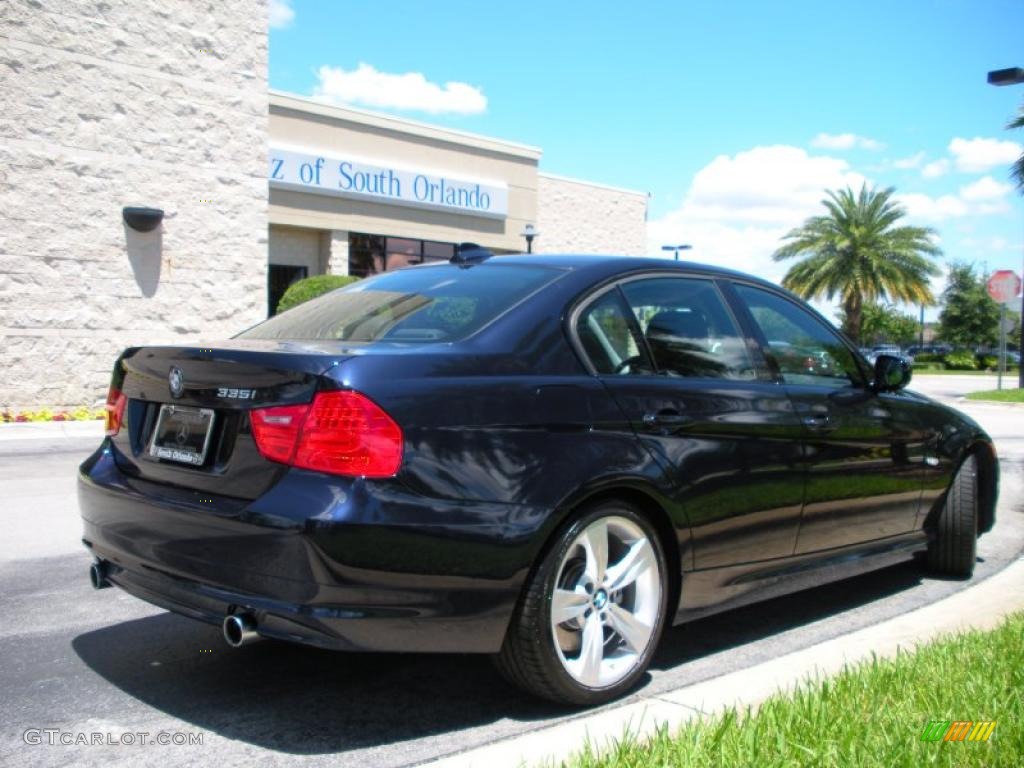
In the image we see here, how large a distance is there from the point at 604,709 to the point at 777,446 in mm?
1369

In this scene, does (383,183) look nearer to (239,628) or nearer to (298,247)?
(298,247)

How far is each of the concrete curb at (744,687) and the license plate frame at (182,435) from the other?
1.25 m

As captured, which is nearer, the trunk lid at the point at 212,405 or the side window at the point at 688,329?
the trunk lid at the point at 212,405

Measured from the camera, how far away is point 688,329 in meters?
4.34

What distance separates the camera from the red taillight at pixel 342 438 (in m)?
3.10

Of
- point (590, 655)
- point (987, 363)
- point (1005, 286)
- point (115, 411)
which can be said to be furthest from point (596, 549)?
point (987, 363)

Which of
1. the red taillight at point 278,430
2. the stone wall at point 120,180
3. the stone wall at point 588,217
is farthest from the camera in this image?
the stone wall at point 588,217

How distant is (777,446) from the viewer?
4344mm

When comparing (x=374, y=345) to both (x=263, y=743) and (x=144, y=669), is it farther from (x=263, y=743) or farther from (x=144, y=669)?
(x=144, y=669)

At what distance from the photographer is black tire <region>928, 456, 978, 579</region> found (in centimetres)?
563

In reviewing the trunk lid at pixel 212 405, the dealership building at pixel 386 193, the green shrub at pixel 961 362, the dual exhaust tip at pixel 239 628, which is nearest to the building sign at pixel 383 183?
the dealership building at pixel 386 193

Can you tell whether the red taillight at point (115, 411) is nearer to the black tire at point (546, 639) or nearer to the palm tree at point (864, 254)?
the black tire at point (546, 639)

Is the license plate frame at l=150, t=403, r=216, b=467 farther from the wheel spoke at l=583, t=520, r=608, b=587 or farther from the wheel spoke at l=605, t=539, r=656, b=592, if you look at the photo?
the wheel spoke at l=605, t=539, r=656, b=592

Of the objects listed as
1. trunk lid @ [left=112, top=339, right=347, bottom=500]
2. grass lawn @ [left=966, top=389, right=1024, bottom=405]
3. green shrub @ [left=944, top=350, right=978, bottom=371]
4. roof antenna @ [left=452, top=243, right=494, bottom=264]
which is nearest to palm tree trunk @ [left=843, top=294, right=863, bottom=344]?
green shrub @ [left=944, top=350, right=978, bottom=371]
